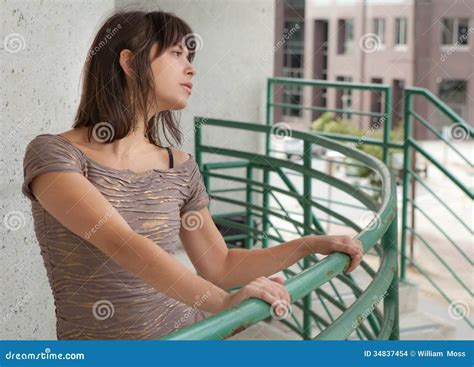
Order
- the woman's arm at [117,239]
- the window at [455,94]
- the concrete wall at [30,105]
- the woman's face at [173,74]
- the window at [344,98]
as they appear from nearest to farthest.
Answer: the woman's arm at [117,239] < the woman's face at [173,74] < the concrete wall at [30,105] < the window at [455,94] < the window at [344,98]

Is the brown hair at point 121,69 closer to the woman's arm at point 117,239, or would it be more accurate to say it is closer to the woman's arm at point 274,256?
the woman's arm at point 117,239

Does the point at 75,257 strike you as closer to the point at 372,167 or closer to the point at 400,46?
the point at 372,167

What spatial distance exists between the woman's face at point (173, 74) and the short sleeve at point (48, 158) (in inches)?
7.9

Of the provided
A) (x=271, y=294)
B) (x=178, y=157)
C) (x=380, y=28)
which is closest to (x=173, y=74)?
(x=178, y=157)

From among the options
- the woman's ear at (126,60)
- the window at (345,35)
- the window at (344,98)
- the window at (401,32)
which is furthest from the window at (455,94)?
the woman's ear at (126,60)

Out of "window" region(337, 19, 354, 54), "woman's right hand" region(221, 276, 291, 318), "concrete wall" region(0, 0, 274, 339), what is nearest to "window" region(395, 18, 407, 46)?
"window" region(337, 19, 354, 54)

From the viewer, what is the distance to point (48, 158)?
142cm

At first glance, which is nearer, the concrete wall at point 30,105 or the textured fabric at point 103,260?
the textured fabric at point 103,260

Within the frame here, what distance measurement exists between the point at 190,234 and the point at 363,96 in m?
35.3

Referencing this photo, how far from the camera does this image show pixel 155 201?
154cm

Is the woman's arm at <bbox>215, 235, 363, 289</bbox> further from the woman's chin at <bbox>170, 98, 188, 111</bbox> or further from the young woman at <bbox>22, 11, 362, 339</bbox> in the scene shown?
the woman's chin at <bbox>170, 98, 188, 111</bbox>

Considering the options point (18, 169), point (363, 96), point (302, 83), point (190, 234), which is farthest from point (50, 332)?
point (363, 96)

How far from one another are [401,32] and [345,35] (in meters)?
3.14

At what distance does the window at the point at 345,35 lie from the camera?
127ft
